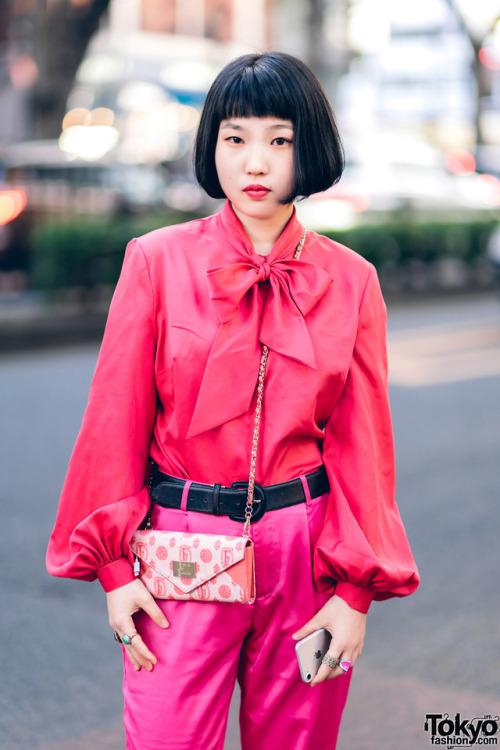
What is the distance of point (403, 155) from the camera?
19.2 m

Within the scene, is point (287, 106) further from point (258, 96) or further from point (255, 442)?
point (255, 442)

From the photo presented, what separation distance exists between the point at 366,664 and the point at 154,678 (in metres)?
1.94

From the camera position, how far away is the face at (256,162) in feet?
5.80

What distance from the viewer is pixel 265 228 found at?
187 cm

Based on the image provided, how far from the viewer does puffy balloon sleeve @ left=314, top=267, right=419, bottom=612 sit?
1783 millimetres

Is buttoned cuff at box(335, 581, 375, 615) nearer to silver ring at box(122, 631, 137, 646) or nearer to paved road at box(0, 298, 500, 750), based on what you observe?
silver ring at box(122, 631, 137, 646)

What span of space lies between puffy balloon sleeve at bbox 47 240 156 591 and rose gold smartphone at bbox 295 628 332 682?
33cm

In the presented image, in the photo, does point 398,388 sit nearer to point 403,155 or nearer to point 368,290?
point 368,290

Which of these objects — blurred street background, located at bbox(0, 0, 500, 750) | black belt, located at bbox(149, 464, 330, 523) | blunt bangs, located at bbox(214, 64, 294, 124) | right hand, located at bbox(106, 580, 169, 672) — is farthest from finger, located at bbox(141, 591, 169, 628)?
blurred street background, located at bbox(0, 0, 500, 750)

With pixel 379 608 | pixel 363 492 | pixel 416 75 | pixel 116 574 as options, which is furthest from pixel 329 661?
pixel 416 75

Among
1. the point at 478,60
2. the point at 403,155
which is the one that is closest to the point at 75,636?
the point at 403,155

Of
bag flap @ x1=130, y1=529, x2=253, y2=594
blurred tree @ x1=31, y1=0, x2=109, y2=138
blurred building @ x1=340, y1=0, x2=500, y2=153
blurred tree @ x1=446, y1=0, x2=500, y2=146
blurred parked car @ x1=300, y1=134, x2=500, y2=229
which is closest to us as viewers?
bag flap @ x1=130, y1=529, x2=253, y2=594
